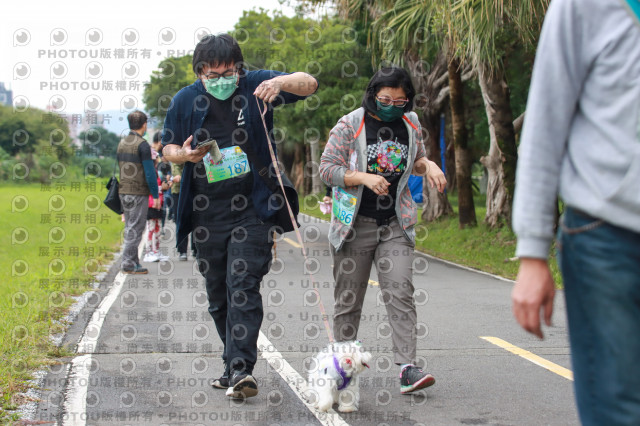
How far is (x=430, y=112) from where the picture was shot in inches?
940

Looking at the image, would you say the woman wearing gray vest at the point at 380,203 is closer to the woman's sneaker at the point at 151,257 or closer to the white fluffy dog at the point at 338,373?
the white fluffy dog at the point at 338,373

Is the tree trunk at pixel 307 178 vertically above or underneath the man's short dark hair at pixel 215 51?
underneath

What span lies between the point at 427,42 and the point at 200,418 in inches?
516

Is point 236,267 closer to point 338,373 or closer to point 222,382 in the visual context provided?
point 222,382

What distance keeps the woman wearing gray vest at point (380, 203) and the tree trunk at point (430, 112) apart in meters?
16.6

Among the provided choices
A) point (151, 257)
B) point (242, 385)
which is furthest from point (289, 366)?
point (151, 257)

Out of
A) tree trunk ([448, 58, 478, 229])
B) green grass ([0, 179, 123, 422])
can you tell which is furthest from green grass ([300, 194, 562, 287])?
green grass ([0, 179, 123, 422])

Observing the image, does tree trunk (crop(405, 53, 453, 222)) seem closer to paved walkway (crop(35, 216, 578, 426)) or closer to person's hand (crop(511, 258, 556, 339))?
paved walkway (crop(35, 216, 578, 426))

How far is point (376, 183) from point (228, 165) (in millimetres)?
924

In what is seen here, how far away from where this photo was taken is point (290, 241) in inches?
726

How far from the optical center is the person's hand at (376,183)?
5219 millimetres

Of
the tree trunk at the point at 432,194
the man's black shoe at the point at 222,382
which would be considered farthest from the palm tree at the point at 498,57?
the man's black shoe at the point at 222,382

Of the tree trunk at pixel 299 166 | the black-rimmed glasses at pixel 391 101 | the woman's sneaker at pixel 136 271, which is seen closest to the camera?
the black-rimmed glasses at pixel 391 101

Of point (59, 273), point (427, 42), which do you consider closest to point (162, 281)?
point (59, 273)
